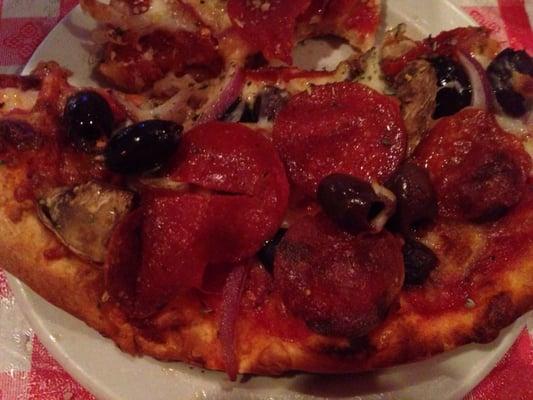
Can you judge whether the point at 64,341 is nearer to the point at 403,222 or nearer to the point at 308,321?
the point at 308,321

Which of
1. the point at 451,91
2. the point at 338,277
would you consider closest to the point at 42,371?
the point at 338,277

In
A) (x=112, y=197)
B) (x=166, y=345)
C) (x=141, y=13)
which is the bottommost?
(x=166, y=345)

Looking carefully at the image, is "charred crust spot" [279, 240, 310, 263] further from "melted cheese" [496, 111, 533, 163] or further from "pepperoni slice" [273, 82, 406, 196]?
"melted cheese" [496, 111, 533, 163]

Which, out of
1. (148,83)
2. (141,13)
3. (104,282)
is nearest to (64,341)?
(104,282)

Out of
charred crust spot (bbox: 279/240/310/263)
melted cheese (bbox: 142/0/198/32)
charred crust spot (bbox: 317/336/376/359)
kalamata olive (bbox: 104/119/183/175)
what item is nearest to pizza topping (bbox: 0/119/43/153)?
kalamata olive (bbox: 104/119/183/175)

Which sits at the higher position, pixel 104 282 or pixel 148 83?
pixel 148 83
